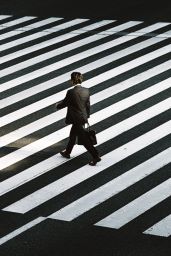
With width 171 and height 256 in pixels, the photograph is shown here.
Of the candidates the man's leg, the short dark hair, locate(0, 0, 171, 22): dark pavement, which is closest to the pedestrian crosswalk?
the man's leg

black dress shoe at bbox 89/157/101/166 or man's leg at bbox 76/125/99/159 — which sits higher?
man's leg at bbox 76/125/99/159

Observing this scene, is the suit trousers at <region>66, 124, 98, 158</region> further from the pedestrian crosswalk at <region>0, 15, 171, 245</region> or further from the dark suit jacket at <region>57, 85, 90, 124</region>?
the pedestrian crosswalk at <region>0, 15, 171, 245</region>

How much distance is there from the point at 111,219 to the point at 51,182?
1.96m

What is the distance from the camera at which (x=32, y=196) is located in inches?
559

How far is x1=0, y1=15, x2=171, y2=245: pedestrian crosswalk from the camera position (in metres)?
13.7

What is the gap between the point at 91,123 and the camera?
696 inches

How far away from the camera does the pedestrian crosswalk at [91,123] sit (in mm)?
13664

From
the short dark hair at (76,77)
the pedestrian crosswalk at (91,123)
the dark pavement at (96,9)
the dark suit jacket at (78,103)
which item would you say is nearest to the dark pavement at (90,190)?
the pedestrian crosswalk at (91,123)

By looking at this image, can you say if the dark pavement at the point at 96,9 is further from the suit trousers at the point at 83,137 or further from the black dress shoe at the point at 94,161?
the black dress shoe at the point at 94,161

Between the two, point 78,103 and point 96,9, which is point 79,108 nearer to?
point 78,103

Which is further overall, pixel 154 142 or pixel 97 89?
pixel 97 89

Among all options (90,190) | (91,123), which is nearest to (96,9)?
(91,123)

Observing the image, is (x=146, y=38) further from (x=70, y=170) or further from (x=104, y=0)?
(x=70, y=170)

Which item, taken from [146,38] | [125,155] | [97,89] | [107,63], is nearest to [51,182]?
[125,155]
